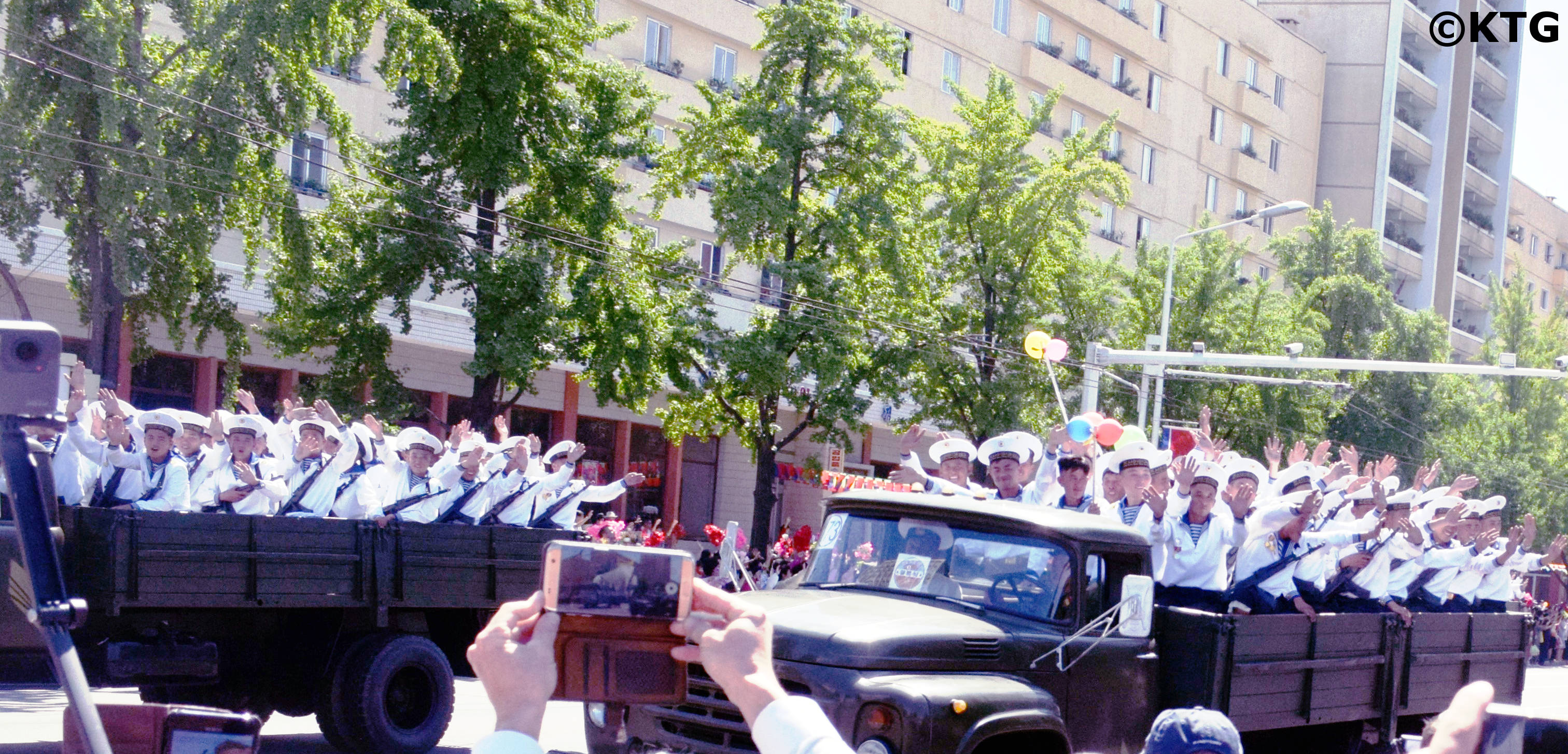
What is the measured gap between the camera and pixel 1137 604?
23.5 feet

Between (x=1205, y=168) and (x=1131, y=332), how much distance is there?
56.9 feet

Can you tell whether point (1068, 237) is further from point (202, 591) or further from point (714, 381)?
point (202, 591)

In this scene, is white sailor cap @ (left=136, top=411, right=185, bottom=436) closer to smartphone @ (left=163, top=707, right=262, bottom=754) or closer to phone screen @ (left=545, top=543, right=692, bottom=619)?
smartphone @ (left=163, top=707, right=262, bottom=754)

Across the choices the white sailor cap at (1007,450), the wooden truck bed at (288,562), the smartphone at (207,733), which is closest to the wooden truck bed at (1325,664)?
the white sailor cap at (1007,450)

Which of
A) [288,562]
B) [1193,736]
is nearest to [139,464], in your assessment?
[288,562]

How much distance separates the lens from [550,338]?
857 inches

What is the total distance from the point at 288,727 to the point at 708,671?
11212mm

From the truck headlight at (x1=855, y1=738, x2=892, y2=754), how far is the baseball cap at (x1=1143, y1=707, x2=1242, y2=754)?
11.4 ft

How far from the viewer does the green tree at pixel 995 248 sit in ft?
98.3

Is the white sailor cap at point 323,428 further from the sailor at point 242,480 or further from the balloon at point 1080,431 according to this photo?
the balloon at point 1080,431

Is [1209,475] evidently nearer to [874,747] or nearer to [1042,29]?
[874,747]

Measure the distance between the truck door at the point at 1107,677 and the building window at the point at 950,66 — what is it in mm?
34174

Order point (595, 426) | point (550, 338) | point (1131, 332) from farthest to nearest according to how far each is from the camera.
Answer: point (1131, 332) < point (595, 426) < point (550, 338)

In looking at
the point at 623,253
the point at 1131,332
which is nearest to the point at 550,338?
the point at 623,253
